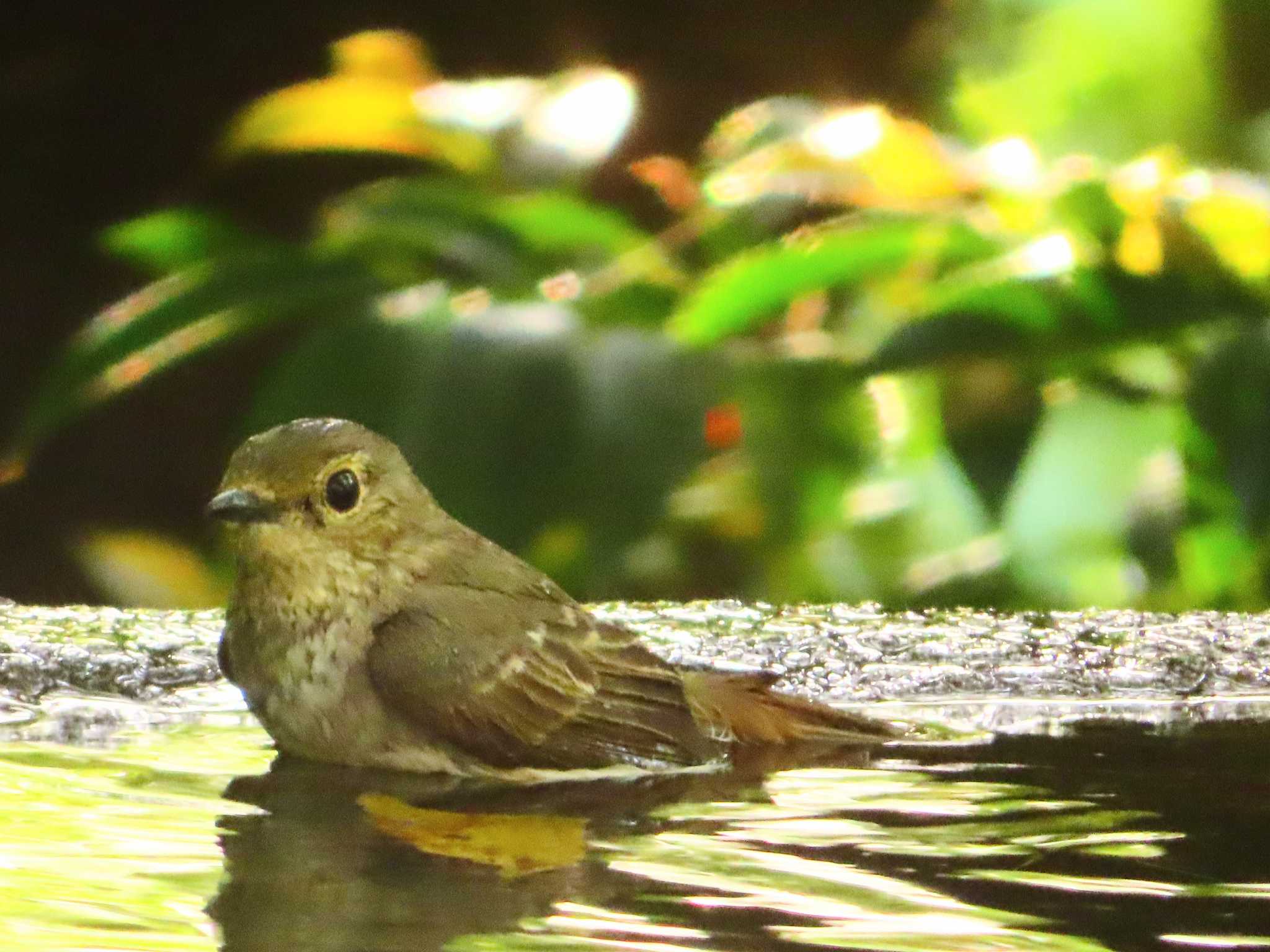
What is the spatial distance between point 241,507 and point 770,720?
25.6 inches

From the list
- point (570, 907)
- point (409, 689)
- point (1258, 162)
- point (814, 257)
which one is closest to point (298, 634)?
point (409, 689)

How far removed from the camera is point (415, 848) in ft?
6.01

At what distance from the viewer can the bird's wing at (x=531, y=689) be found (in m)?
2.31

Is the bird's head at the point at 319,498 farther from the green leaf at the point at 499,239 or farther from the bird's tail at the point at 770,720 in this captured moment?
the green leaf at the point at 499,239

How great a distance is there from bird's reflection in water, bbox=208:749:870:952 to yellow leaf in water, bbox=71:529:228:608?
91.7 inches

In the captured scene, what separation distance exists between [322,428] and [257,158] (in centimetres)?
560

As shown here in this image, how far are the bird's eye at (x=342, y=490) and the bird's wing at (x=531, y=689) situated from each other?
6.6 inches

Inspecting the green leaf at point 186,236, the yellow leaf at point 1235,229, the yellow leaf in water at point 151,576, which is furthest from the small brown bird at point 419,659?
the yellow leaf in water at point 151,576

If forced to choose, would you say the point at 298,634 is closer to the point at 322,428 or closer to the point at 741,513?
the point at 322,428

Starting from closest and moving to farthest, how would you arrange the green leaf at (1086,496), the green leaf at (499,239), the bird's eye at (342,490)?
the bird's eye at (342,490)
the green leaf at (1086,496)
the green leaf at (499,239)

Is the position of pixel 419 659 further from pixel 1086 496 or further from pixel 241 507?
pixel 1086 496

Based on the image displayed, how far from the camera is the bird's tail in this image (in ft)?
7.86

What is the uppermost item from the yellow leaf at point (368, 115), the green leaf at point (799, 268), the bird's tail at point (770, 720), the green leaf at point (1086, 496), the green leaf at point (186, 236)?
the yellow leaf at point (368, 115)

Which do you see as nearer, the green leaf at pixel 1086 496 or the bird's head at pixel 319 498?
the bird's head at pixel 319 498
